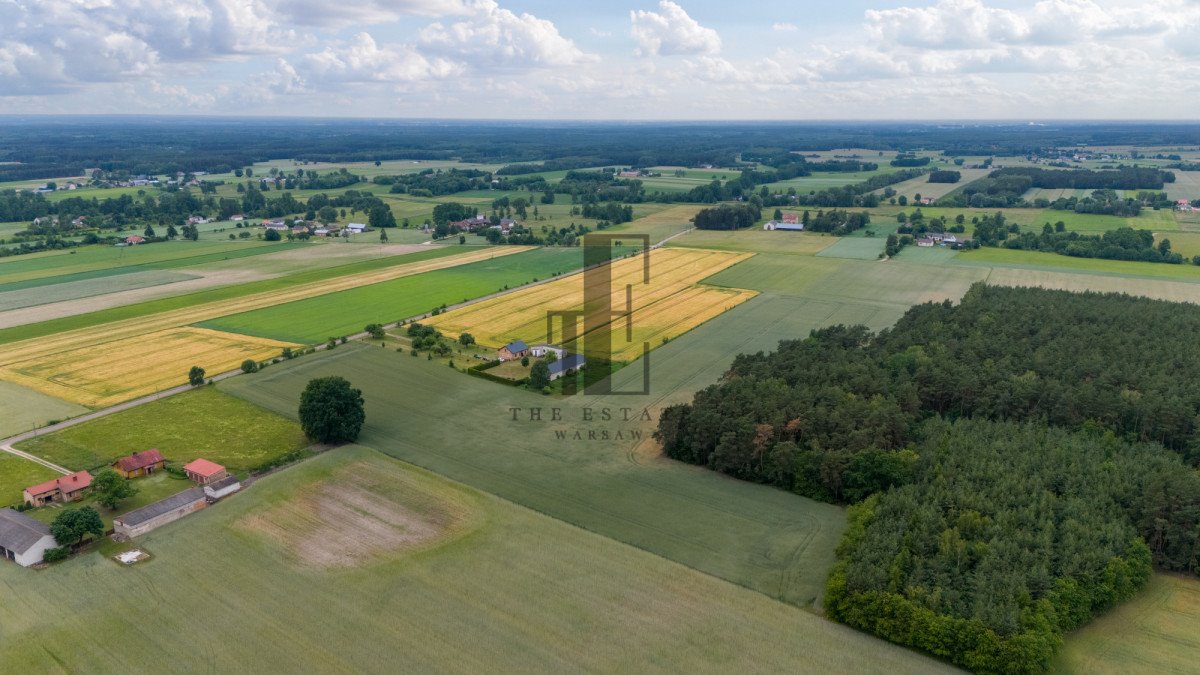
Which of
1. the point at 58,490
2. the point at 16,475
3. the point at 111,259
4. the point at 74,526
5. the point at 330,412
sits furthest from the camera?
the point at 111,259

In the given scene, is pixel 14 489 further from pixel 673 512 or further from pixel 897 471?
pixel 897 471

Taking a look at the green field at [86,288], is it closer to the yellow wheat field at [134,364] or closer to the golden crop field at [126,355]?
the golden crop field at [126,355]

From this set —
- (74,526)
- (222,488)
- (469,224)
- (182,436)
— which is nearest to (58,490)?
(74,526)

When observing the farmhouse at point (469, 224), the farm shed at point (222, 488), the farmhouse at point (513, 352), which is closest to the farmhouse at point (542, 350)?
the farmhouse at point (513, 352)

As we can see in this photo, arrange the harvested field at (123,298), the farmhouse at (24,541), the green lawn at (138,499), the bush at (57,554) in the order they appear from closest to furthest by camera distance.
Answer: the farmhouse at (24,541)
the bush at (57,554)
the green lawn at (138,499)
the harvested field at (123,298)

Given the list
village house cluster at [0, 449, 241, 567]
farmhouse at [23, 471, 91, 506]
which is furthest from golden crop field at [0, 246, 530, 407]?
farmhouse at [23, 471, 91, 506]

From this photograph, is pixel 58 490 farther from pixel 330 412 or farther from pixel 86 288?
pixel 86 288

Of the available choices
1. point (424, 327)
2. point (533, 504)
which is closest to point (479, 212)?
point (424, 327)
